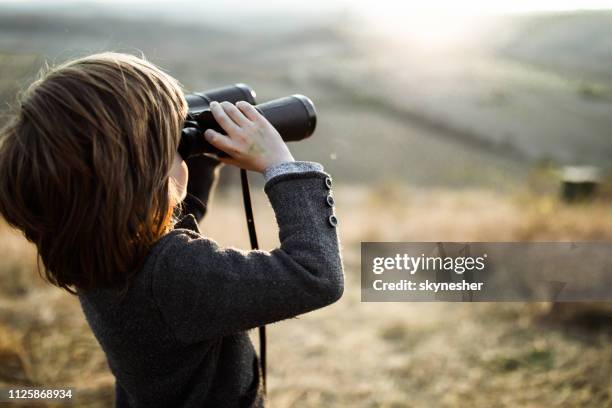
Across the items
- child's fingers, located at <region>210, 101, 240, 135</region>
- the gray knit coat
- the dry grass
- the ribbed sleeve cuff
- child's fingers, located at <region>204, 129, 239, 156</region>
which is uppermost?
child's fingers, located at <region>210, 101, 240, 135</region>

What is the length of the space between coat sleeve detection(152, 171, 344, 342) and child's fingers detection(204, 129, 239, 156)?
10cm

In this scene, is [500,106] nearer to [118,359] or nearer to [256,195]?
[256,195]

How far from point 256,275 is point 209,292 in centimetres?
7

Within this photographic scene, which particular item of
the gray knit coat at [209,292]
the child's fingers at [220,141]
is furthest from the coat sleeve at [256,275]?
the child's fingers at [220,141]

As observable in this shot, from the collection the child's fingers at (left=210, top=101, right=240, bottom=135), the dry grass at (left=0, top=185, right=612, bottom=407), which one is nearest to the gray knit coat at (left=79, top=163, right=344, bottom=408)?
the child's fingers at (left=210, top=101, right=240, bottom=135)

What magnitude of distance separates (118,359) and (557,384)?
1694 millimetres

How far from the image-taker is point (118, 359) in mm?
951

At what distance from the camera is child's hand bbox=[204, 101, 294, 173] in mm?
898

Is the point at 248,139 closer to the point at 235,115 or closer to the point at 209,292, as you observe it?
the point at 235,115

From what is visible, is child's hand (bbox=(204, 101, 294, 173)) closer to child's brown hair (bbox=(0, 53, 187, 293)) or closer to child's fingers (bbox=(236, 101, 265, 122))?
child's fingers (bbox=(236, 101, 265, 122))

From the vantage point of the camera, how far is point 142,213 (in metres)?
0.81

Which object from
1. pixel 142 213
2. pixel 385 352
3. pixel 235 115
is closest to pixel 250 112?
pixel 235 115

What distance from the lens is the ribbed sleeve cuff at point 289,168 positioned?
2.84ft

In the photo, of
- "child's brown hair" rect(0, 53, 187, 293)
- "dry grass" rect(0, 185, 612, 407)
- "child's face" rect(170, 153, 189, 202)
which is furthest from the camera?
"dry grass" rect(0, 185, 612, 407)
